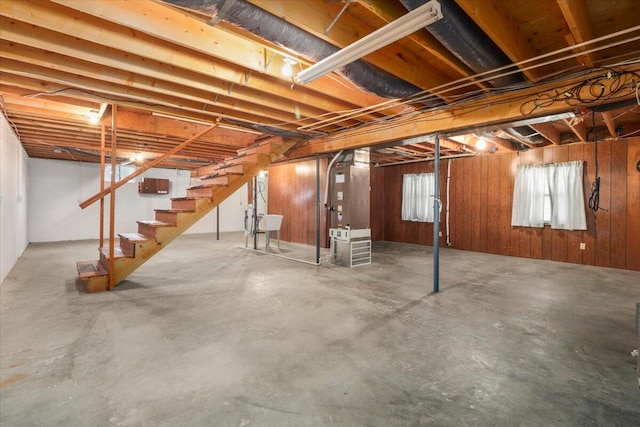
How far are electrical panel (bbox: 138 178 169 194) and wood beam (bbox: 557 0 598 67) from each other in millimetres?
10050

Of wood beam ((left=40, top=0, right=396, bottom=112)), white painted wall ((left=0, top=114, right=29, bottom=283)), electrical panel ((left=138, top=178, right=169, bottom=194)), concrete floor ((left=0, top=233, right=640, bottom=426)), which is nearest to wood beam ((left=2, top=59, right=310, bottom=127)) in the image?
wood beam ((left=40, top=0, right=396, bottom=112))

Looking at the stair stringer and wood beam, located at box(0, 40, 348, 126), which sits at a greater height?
wood beam, located at box(0, 40, 348, 126)

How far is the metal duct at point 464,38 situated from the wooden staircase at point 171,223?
3359 mm

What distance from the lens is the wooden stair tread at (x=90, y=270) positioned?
3607 millimetres

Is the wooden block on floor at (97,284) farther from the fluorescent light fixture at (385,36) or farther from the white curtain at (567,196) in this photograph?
the white curtain at (567,196)

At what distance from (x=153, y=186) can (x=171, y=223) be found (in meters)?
6.09

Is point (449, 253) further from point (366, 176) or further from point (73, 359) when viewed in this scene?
point (73, 359)

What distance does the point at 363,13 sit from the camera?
6.77 feet

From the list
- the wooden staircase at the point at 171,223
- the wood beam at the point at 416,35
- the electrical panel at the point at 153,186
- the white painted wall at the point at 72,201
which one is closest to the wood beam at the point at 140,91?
the wooden staircase at the point at 171,223

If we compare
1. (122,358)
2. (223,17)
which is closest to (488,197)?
(223,17)

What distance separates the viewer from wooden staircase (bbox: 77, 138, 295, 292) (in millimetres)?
3791

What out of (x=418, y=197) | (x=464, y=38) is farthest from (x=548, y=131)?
(x=464, y=38)

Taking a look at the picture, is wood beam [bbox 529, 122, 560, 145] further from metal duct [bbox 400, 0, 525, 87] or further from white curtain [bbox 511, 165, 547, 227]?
metal duct [bbox 400, 0, 525, 87]

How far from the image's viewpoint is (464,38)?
1961mm
